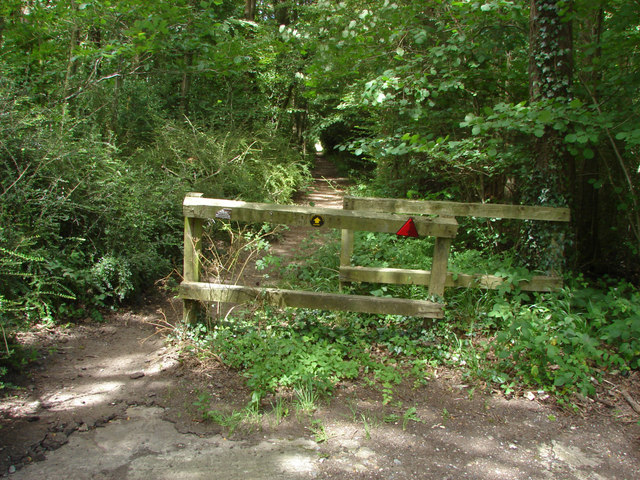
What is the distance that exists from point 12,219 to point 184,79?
735 centimetres

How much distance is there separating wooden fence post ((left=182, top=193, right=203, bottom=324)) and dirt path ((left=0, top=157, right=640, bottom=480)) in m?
0.45

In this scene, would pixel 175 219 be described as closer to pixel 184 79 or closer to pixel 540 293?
pixel 540 293

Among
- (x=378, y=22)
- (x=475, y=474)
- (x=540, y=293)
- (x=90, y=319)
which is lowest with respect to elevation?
(x=475, y=474)

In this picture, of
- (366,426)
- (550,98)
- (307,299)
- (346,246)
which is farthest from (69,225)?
(550,98)

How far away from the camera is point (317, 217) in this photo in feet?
14.0

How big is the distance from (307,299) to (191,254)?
1.19 m

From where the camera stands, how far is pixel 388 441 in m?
3.29

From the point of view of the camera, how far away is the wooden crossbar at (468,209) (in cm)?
498

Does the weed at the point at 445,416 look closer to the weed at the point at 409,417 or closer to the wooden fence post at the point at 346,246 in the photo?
the weed at the point at 409,417

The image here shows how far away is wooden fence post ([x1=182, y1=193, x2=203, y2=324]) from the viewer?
4.42 meters

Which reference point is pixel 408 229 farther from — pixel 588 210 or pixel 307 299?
pixel 588 210

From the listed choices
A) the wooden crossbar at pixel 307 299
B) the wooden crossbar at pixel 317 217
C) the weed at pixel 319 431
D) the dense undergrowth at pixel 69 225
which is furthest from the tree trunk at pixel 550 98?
the dense undergrowth at pixel 69 225

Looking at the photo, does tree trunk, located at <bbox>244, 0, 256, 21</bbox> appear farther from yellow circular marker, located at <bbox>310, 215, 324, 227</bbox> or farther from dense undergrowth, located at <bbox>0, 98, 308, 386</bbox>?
yellow circular marker, located at <bbox>310, 215, 324, 227</bbox>

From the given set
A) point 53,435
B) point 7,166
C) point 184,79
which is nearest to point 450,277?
point 53,435
